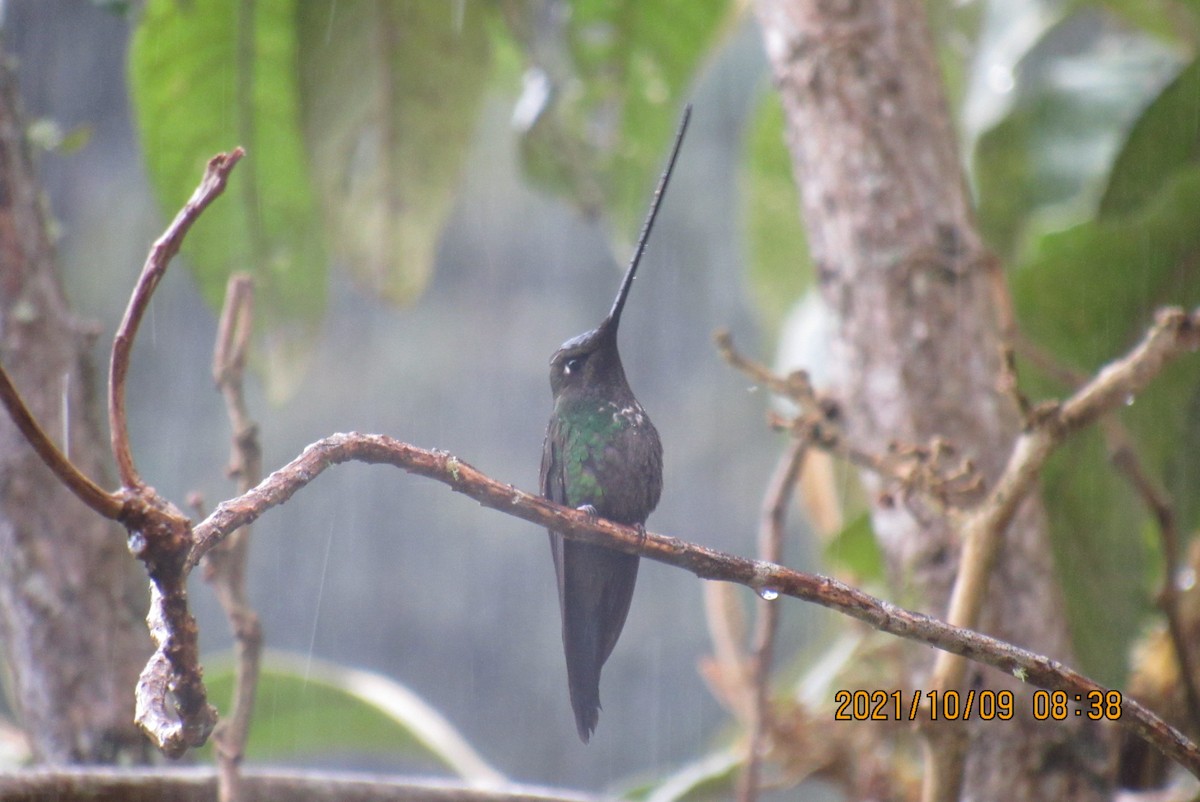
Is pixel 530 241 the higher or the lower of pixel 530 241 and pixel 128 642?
the higher

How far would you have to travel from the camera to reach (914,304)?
175 cm

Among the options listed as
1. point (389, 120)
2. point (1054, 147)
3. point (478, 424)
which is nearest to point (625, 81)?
point (389, 120)

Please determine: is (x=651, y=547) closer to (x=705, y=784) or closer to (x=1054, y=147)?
(x=705, y=784)

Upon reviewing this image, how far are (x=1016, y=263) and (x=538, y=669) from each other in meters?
4.88

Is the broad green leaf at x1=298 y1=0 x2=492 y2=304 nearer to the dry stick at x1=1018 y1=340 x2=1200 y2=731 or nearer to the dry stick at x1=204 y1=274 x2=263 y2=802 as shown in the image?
the dry stick at x1=204 y1=274 x2=263 y2=802

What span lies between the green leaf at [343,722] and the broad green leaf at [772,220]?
5.65ft

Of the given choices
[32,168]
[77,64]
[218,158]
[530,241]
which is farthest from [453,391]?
[218,158]

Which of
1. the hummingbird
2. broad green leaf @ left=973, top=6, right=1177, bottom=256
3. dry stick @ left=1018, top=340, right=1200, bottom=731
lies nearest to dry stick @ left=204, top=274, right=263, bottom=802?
the hummingbird

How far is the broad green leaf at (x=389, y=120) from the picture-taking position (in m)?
2.31

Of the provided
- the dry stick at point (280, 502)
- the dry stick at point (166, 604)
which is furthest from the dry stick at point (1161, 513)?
the dry stick at point (166, 604)

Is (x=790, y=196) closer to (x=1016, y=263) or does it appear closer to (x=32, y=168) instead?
(x=1016, y=263)

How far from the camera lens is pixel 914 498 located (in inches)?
65.6

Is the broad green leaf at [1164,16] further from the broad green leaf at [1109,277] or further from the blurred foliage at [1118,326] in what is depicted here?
the broad green leaf at [1109,277]

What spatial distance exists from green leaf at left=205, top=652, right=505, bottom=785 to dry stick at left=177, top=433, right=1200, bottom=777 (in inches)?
69.1
